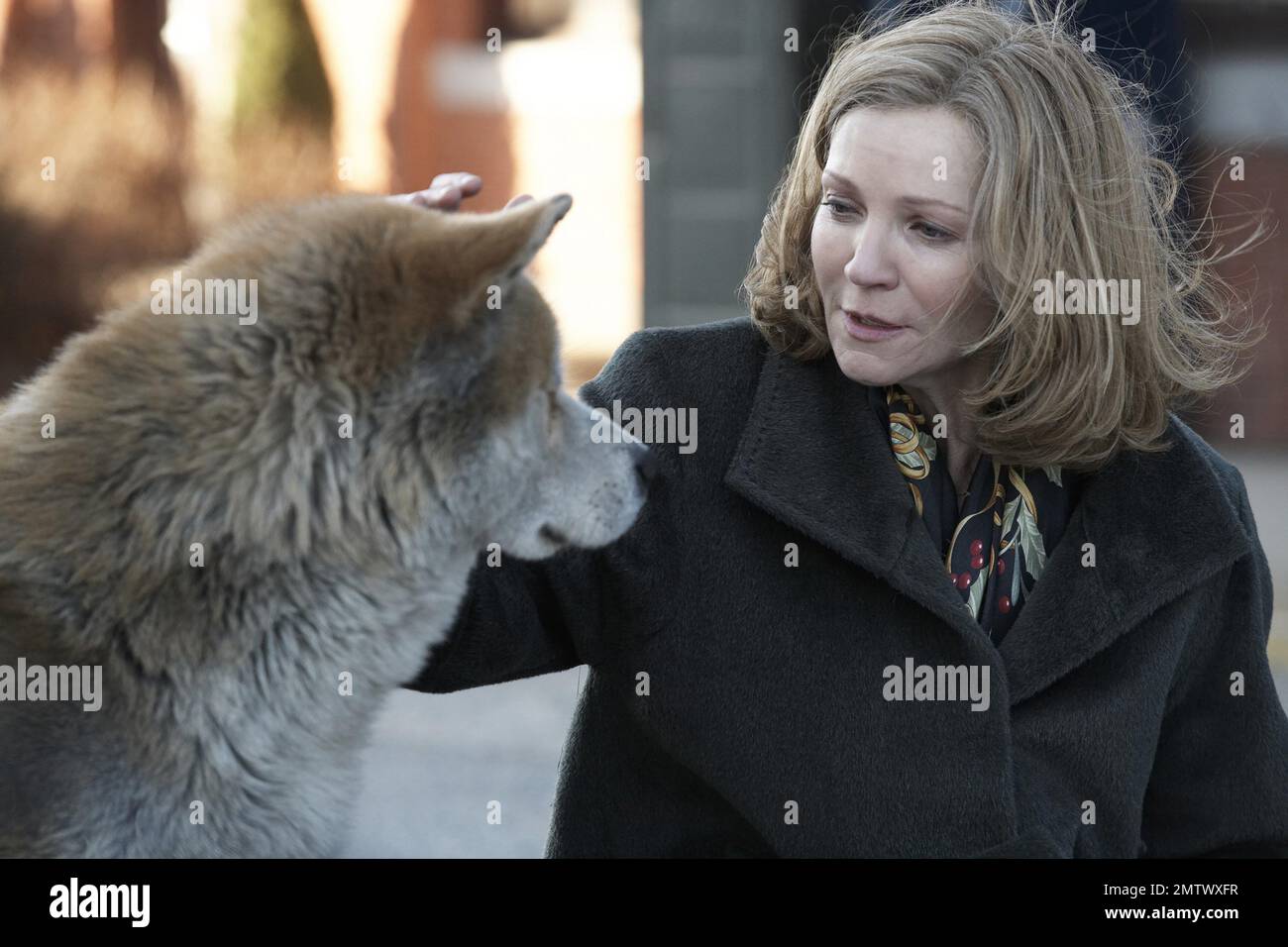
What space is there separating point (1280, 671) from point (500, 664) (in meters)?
4.94

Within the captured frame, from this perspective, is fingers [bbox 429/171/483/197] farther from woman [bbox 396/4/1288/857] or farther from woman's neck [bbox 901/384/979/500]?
woman's neck [bbox 901/384/979/500]

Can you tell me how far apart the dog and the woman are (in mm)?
402

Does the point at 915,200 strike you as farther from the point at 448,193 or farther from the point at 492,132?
the point at 492,132

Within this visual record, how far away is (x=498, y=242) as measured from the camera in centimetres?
182

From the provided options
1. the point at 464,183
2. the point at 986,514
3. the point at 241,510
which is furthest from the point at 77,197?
the point at 241,510

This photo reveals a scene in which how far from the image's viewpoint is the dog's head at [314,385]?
1.79m

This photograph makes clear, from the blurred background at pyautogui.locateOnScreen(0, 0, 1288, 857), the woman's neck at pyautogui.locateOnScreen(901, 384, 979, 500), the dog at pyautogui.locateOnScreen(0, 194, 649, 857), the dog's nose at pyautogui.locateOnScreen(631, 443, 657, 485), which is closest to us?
the dog at pyautogui.locateOnScreen(0, 194, 649, 857)

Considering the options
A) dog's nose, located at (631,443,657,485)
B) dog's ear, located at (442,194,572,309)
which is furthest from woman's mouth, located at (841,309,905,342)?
dog's ear, located at (442,194,572,309)

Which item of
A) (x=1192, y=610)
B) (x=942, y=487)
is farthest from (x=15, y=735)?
(x=1192, y=610)

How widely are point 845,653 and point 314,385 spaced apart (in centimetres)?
97

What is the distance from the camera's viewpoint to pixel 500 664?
2352 millimetres

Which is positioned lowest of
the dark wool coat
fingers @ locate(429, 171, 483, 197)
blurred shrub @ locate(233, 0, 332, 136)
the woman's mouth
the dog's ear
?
the dark wool coat

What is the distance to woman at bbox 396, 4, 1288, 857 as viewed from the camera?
A: 2.28 meters

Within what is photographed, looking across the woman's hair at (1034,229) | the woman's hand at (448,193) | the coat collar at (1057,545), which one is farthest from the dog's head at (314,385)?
the woman's hair at (1034,229)
